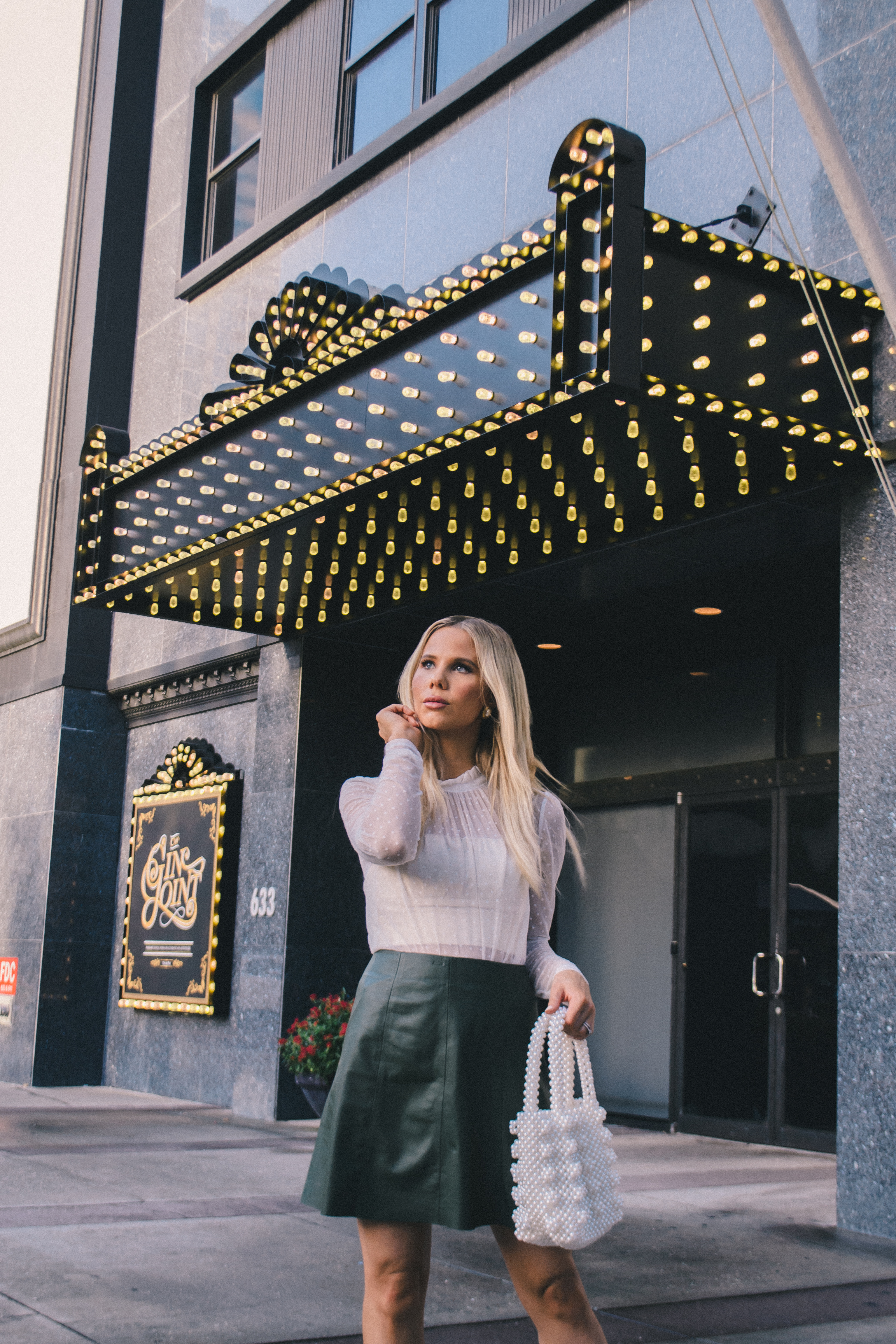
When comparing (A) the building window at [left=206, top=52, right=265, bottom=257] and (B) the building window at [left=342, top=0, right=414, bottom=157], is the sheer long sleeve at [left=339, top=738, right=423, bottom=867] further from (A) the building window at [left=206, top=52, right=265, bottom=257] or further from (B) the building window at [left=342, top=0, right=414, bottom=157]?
(A) the building window at [left=206, top=52, right=265, bottom=257]

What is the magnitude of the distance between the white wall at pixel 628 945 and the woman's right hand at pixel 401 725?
7508mm

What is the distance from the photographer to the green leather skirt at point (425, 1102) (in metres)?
2.54

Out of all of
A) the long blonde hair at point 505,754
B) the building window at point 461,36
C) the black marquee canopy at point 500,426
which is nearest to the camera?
the long blonde hair at point 505,754

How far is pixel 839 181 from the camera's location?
471 centimetres

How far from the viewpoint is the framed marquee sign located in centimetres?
1106

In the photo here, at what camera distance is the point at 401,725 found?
279 cm

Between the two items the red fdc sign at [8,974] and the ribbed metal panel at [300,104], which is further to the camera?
the red fdc sign at [8,974]

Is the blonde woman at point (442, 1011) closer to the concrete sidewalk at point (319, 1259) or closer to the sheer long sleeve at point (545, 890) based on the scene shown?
the sheer long sleeve at point (545, 890)

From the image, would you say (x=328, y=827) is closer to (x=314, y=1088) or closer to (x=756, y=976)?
(x=314, y=1088)

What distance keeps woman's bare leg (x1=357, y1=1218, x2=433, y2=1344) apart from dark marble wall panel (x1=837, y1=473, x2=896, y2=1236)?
3984 mm

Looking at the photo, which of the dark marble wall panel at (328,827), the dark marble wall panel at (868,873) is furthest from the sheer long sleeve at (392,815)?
the dark marble wall panel at (328,827)

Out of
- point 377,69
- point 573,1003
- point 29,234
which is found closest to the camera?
point 573,1003

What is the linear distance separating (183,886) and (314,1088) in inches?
117

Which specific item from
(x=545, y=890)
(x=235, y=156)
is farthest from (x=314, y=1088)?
(x=235, y=156)
